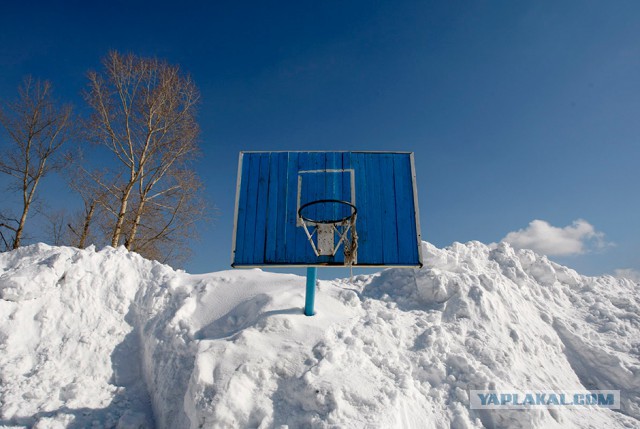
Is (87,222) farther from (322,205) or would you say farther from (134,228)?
(322,205)

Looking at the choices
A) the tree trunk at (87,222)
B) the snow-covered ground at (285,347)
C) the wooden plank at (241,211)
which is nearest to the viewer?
the snow-covered ground at (285,347)

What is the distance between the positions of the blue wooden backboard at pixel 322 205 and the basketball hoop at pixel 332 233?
0.14 m

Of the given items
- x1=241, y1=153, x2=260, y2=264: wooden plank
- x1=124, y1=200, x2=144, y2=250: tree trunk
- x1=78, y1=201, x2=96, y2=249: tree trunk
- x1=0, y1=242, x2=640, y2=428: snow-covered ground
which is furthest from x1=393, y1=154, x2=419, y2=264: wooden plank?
x1=78, y1=201, x2=96, y2=249: tree trunk

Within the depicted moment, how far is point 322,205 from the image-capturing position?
7.98 meters

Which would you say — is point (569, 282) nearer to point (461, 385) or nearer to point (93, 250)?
point (461, 385)

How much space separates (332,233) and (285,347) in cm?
255

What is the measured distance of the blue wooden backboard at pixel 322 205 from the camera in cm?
758

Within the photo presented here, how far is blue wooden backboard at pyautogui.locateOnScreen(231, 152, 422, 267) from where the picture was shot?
758 centimetres

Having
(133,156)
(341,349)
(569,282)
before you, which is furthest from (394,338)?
(133,156)

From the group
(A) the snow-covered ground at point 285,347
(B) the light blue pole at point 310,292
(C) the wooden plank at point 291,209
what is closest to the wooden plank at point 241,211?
(C) the wooden plank at point 291,209

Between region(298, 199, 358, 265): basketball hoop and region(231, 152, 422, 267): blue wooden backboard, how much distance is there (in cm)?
14

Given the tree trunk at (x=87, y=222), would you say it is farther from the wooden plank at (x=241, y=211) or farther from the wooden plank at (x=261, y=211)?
the wooden plank at (x=261, y=211)

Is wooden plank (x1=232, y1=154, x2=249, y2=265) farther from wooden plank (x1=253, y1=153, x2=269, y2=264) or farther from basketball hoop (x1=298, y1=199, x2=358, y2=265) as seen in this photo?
basketball hoop (x1=298, y1=199, x2=358, y2=265)

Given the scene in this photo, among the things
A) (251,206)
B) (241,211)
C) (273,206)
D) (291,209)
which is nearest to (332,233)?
(291,209)
